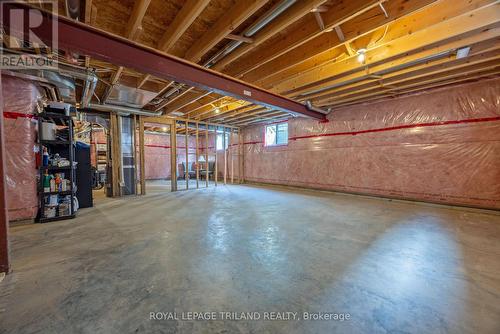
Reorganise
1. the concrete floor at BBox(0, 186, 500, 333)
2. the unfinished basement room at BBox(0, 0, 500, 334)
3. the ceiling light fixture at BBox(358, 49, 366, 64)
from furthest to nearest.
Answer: the ceiling light fixture at BBox(358, 49, 366, 64)
the unfinished basement room at BBox(0, 0, 500, 334)
the concrete floor at BBox(0, 186, 500, 333)

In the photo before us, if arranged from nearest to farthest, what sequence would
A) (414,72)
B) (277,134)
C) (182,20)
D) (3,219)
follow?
(3,219)
(182,20)
(414,72)
(277,134)

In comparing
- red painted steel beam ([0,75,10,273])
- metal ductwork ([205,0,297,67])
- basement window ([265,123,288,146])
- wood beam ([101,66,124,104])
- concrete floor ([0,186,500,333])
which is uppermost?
metal ductwork ([205,0,297,67])

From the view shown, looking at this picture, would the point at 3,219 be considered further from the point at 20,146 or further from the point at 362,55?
the point at 362,55

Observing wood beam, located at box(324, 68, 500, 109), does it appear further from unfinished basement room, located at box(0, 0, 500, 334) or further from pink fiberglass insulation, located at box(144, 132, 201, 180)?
pink fiberglass insulation, located at box(144, 132, 201, 180)

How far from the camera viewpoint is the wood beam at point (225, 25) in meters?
2.04

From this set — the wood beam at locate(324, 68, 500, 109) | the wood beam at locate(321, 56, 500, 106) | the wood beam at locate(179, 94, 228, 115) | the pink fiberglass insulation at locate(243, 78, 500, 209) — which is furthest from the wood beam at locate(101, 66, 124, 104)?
the pink fiberglass insulation at locate(243, 78, 500, 209)

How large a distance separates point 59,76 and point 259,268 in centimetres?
404

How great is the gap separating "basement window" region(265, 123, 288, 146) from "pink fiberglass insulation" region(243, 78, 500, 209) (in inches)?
24.4

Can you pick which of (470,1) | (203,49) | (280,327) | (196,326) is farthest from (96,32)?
(470,1)

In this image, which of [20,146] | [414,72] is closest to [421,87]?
[414,72]

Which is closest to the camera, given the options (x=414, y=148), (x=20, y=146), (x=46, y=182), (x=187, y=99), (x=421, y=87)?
(x=20, y=146)

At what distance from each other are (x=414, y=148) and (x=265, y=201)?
3.55m

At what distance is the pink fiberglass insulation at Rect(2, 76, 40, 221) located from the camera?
9.91 ft

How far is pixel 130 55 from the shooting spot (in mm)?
2248
